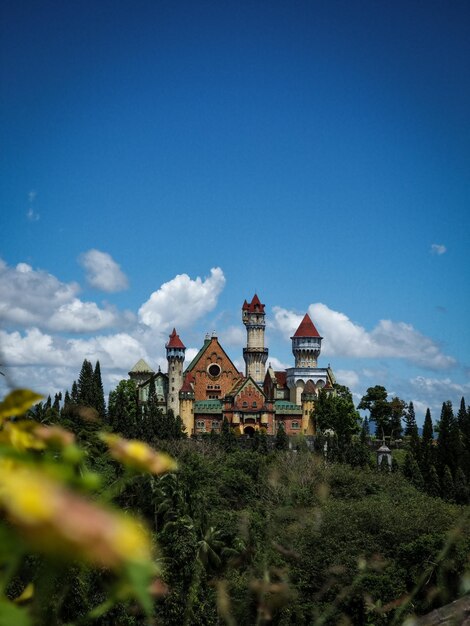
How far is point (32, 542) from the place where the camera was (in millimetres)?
659

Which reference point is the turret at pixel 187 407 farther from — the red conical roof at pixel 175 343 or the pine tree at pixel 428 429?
the pine tree at pixel 428 429

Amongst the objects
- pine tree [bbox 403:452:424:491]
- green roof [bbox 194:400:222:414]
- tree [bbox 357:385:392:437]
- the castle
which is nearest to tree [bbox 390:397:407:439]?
tree [bbox 357:385:392:437]

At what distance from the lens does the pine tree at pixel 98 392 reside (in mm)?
47713

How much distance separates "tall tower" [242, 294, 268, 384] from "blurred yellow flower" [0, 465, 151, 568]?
2443 inches

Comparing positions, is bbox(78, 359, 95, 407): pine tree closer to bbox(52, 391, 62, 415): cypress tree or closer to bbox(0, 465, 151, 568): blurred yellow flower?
bbox(52, 391, 62, 415): cypress tree

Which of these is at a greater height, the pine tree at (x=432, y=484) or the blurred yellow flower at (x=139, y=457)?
the blurred yellow flower at (x=139, y=457)

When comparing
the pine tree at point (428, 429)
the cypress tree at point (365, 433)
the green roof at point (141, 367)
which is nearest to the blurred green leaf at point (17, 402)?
the pine tree at point (428, 429)

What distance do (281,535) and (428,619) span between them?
68.2 feet

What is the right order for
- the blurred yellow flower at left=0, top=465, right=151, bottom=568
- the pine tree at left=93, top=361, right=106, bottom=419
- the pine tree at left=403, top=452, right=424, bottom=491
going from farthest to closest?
the pine tree at left=93, top=361, right=106, bottom=419 → the pine tree at left=403, top=452, right=424, bottom=491 → the blurred yellow flower at left=0, top=465, right=151, bottom=568

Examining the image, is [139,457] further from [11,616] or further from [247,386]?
[247,386]

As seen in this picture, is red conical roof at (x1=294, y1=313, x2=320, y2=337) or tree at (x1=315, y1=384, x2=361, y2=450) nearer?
tree at (x1=315, y1=384, x2=361, y2=450)

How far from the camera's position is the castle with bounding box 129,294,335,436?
5643 centimetres

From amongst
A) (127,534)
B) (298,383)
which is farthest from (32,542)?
(298,383)

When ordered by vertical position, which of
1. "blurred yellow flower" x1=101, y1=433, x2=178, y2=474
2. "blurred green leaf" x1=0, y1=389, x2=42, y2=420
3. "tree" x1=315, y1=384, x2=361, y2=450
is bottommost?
"blurred yellow flower" x1=101, y1=433, x2=178, y2=474
